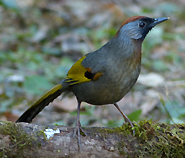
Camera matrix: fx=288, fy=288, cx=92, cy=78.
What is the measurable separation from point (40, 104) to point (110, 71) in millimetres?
914

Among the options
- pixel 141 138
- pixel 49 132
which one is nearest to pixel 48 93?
pixel 49 132

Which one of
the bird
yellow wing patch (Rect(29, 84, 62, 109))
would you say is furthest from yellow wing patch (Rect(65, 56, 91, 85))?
yellow wing patch (Rect(29, 84, 62, 109))

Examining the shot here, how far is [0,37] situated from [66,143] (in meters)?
5.52

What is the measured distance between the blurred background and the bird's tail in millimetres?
375

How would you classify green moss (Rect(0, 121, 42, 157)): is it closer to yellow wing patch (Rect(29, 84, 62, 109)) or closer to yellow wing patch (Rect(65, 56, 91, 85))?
yellow wing patch (Rect(29, 84, 62, 109))

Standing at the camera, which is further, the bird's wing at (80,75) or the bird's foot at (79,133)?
the bird's wing at (80,75)

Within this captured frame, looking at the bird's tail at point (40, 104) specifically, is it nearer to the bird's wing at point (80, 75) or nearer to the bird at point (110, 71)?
the bird at point (110, 71)

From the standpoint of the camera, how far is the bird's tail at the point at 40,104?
3158 mm

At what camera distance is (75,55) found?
22.6ft

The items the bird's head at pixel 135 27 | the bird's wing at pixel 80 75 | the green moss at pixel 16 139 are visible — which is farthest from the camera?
the bird's head at pixel 135 27

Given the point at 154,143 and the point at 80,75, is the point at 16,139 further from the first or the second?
the point at 154,143

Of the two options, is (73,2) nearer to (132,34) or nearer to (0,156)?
(132,34)

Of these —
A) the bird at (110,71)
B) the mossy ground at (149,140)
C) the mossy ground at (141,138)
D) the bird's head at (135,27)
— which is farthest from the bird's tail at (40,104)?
the bird's head at (135,27)

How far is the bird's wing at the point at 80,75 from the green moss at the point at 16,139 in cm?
91
